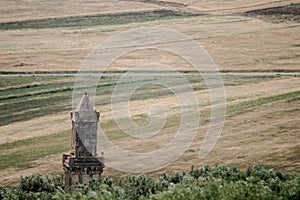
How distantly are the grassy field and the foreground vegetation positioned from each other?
1017 centimetres

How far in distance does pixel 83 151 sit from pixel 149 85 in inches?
2116

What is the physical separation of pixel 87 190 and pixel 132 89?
51.0 metres

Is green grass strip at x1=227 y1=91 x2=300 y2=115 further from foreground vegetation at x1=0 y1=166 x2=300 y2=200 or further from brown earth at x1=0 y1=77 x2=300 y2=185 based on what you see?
foreground vegetation at x1=0 y1=166 x2=300 y2=200

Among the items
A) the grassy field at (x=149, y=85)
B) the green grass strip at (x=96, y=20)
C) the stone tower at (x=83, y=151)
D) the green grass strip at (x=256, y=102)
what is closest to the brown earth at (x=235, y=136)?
the grassy field at (x=149, y=85)

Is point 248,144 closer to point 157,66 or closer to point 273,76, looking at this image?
point 273,76

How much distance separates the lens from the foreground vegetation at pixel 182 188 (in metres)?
42.5

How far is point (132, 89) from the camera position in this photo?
316 ft

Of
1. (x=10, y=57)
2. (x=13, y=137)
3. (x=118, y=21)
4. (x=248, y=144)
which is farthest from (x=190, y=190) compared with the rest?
(x=118, y=21)

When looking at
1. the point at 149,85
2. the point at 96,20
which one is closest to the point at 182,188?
the point at 149,85

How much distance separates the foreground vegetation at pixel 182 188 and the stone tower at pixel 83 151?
63 cm

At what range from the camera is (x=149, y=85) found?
100 meters

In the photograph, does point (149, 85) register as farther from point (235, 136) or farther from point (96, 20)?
point (96, 20)

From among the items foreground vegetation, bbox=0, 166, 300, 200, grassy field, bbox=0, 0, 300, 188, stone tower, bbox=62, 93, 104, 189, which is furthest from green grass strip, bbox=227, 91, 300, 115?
stone tower, bbox=62, 93, 104, 189

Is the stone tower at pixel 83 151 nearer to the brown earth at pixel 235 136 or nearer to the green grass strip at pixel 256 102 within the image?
the brown earth at pixel 235 136
